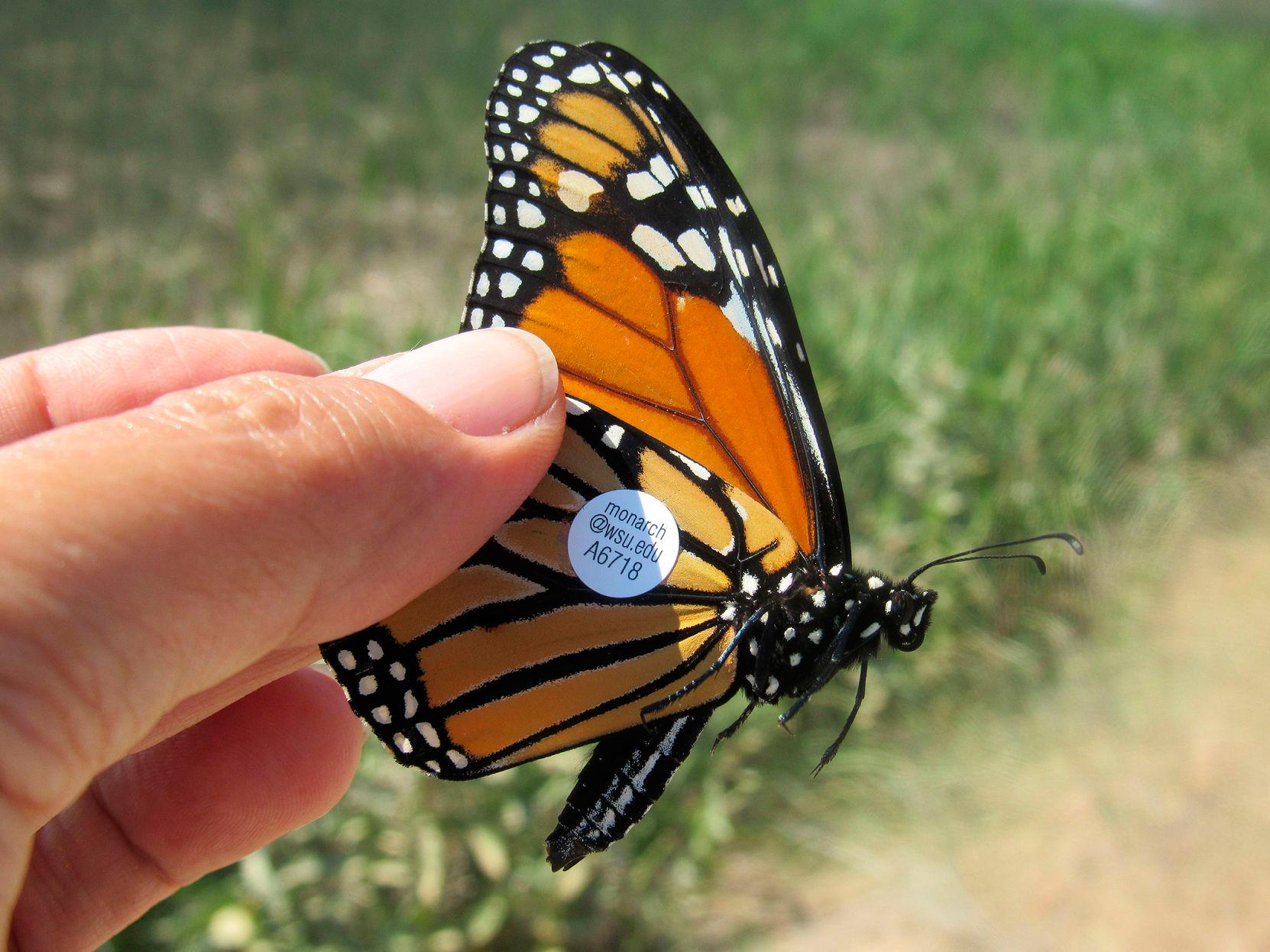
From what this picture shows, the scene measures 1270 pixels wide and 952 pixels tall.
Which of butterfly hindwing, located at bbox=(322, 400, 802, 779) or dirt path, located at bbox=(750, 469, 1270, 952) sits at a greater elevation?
butterfly hindwing, located at bbox=(322, 400, 802, 779)

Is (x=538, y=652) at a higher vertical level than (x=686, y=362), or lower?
lower

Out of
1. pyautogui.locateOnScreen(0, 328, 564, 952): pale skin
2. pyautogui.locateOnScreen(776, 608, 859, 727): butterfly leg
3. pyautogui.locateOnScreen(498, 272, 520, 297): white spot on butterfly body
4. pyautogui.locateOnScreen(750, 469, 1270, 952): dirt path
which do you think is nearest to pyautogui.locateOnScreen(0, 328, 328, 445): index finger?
pyautogui.locateOnScreen(0, 328, 564, 952): pale skin

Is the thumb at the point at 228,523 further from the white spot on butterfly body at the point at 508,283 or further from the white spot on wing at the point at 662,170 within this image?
the white spot on wing at the point at 662,170

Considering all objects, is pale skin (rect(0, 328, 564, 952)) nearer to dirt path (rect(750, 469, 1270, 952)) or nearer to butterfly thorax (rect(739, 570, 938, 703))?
butterfly thorax (rect(739, 570, 938, 703))

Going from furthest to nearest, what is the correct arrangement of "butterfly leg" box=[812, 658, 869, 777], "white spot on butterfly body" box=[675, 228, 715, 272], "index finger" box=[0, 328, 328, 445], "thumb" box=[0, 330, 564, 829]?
1. "index finger" box=[0, 328, 328, 445]
2. "white spot on butterfly body" box=[675, 228, 715, 272]
3. "butterfly leg" box=[812, 658, 869, 777]
4. "thumb" box=[0, 330, 564, 829]

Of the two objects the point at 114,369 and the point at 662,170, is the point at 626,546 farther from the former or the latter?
the point at 114,369

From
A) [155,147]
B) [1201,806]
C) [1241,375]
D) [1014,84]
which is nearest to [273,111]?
[155,147]

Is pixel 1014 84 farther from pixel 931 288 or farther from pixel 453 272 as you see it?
pixel 453 272
